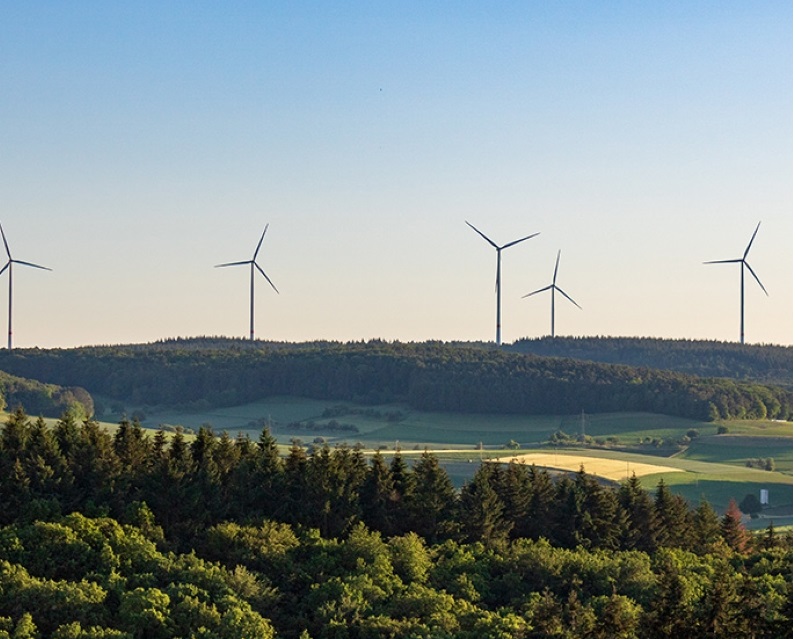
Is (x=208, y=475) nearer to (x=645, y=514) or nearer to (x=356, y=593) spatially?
(x=356, y=593)

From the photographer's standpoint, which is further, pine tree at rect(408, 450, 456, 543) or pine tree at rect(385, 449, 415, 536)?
pine tree at rect(385, 449, 415, 536)

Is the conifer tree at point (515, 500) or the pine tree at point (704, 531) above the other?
the conifer tree at point (515, 500)

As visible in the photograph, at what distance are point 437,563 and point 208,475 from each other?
750 inches

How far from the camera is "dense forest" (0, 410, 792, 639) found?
93875 millimetres

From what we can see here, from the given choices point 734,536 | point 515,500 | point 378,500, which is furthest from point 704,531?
point 378,500

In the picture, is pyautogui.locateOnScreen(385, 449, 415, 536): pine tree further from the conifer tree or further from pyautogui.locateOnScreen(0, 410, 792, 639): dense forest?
the conifer tree

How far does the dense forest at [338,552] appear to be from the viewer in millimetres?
93875

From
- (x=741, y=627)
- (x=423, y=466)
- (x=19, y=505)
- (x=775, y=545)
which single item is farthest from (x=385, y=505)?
(x=741, y=627)

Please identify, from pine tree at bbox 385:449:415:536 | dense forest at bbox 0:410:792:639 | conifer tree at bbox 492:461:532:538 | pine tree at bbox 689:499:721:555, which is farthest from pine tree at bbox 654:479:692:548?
pine tree at bbox 385:449:415:536

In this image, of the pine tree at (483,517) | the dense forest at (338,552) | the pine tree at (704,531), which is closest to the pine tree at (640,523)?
the dense forest at (338,552)

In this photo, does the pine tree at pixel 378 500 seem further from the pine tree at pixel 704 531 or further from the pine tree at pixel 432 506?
the pine tree at pixel 704 531

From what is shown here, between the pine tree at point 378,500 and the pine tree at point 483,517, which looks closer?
the pine tree at point 483,517

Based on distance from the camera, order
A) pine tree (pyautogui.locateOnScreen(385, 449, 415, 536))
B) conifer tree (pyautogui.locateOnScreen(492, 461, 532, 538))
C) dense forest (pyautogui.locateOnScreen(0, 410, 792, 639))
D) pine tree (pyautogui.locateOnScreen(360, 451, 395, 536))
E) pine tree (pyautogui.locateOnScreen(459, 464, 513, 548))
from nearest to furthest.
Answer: dense forest (pyautogui.locateOnScreen(0, 410, 792, 639))
pine tree (pyautogui.locateOnScreen(459, 464, 513, 548))
pine tree (pyautogui.locateOnScreen(360, 451, 395, 536))
pine tree (pyautogui.locateOnScreen(385, 449, 415, 536))
conifer tree (pyautogui.locateOnScreen(492, 461, 532, 538))

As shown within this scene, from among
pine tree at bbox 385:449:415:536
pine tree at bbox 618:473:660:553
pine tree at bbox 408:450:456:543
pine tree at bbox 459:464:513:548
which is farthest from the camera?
pine tree at bbox 618:473:660:553
